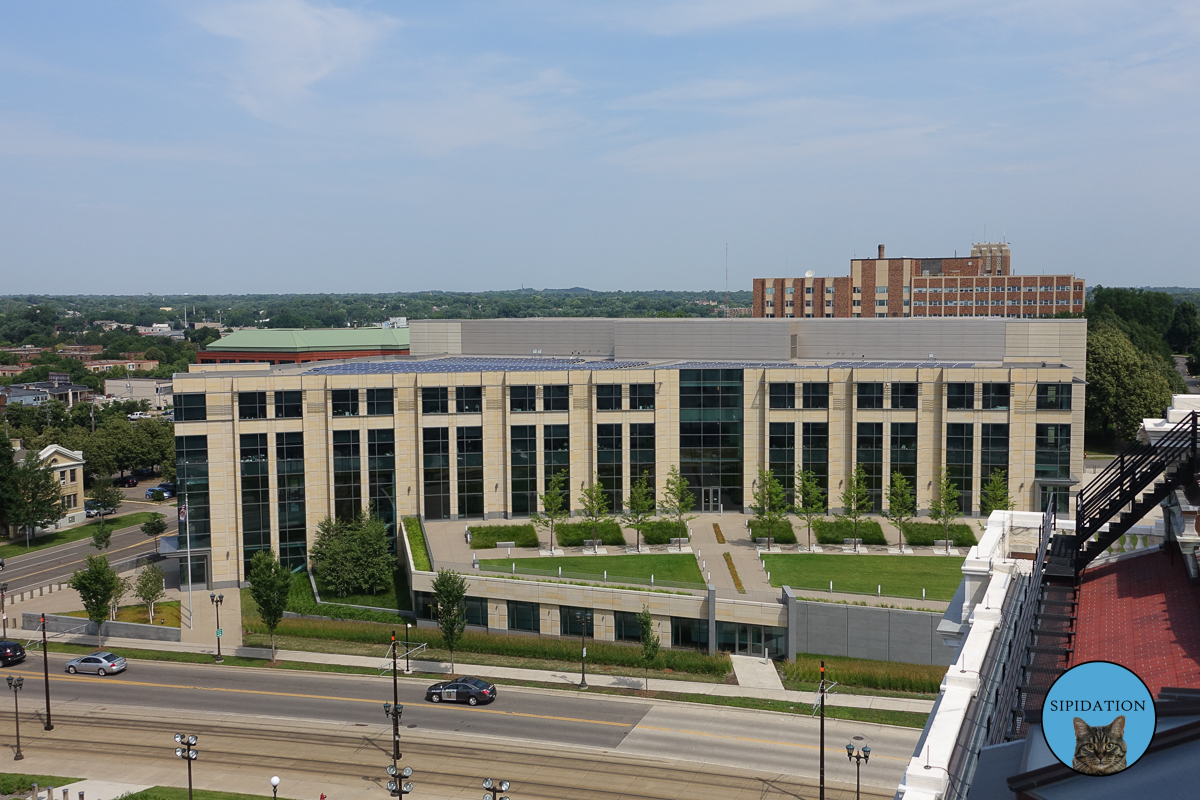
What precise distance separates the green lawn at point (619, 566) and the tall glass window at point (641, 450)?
431 inches

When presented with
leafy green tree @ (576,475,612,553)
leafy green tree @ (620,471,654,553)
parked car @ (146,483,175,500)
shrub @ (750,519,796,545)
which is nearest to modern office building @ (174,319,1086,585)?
leafy green tree @ (576,475,612,553)

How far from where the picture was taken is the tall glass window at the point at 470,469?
74.6 metres

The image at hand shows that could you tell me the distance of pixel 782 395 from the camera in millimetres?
76375

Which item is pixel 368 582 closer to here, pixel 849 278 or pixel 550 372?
pixel 550 372

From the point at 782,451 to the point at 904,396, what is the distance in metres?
10.2

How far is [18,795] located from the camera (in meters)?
40.1

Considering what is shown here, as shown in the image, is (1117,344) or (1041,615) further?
(1117,344)

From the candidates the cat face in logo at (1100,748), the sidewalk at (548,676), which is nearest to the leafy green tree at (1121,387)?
the sidewalk at (548,676)

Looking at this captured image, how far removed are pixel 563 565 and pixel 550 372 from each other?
55.7 feet

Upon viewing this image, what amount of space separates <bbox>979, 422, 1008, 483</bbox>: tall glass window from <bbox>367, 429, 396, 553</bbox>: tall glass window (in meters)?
44.3

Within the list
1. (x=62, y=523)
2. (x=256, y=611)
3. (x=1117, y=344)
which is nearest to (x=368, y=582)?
(x=256, y=611)

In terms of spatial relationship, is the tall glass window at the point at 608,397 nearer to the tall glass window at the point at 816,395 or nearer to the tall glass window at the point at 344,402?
the tall glass window at the point at 816,395

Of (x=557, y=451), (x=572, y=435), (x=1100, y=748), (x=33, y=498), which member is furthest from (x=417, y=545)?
(x=1100, y=748)

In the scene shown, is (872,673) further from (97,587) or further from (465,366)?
(97,587)
